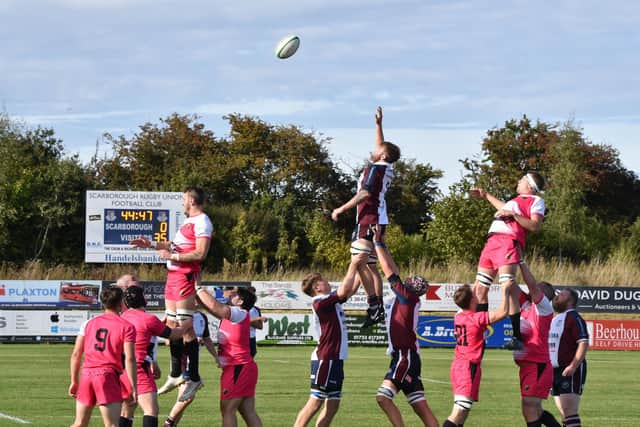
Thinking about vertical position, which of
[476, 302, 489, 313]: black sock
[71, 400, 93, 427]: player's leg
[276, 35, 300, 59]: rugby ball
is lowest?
[71, 400, 93, 427]: player's leg

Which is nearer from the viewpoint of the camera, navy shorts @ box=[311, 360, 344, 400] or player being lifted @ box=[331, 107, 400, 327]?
player being lifted @ box=[331, 107, 400, 327]

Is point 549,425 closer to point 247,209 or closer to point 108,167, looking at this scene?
point 247,209

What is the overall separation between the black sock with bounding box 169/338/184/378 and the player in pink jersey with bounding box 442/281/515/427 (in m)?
3.57

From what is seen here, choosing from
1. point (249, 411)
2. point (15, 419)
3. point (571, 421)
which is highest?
point (249, 411)

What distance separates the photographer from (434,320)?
40031 mm

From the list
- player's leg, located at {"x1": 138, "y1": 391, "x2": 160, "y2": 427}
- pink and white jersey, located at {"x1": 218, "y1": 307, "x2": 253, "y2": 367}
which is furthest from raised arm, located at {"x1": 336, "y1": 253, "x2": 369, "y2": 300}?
player's leg, located at {"x1": 138, "y1": 391, "x2": 160, "y2": 427}

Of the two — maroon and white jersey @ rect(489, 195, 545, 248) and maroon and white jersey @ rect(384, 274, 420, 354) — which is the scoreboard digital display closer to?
maroon and white jersey @ rect(384, 274, 420, 354)

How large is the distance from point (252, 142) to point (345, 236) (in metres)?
10.6

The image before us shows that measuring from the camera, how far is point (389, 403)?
13.3 meters

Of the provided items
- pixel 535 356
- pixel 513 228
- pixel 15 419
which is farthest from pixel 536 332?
pixel 15 419

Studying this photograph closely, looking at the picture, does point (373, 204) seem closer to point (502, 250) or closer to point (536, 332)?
point (502, 250)

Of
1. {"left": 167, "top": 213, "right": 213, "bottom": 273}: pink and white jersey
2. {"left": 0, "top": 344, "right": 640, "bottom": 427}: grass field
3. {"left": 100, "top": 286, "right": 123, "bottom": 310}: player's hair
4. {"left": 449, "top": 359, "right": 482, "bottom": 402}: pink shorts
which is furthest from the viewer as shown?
{"left": 0, "top": 344, "right": 640, "bottom": 427}: grass field

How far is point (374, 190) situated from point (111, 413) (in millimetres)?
4091

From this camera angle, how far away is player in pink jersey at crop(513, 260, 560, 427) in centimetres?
1314
